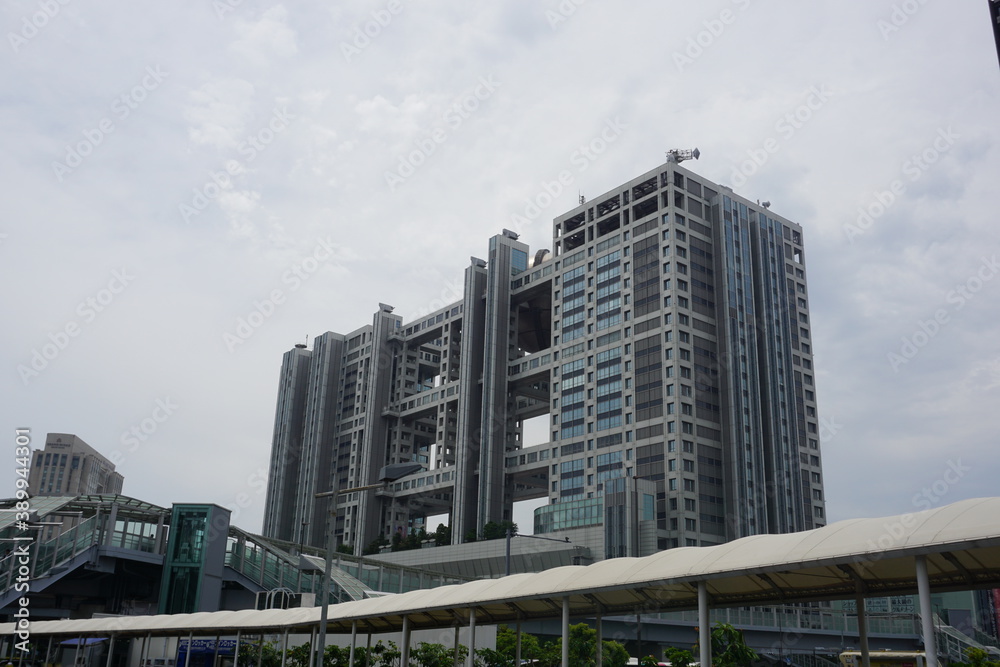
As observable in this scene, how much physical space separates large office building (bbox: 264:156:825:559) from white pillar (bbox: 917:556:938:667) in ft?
295

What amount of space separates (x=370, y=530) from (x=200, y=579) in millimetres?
99455

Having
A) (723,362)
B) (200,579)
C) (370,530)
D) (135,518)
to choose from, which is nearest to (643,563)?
(200,579)

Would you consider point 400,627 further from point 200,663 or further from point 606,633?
point 606,633

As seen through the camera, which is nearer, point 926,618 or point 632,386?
point 926,618

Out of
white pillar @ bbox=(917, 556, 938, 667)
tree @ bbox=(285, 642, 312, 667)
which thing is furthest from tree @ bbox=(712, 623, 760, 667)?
white pillar @ bbox=(917, 556, 938, 667)

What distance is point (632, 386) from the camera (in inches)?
4875

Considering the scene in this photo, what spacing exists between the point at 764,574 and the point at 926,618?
23.5 ft

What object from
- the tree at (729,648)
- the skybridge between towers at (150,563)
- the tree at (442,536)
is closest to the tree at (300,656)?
the skybridge between towers at (150,563)

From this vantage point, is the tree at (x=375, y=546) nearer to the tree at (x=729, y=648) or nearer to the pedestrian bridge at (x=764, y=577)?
the tree at (x=729, y=648)

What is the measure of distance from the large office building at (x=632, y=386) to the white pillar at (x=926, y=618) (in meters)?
89.8

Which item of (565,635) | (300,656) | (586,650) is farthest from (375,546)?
(565,635)

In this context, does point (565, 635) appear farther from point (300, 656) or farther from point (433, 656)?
A: point (300, 656)

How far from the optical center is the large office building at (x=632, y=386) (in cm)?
11788

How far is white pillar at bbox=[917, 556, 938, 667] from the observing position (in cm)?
1741
